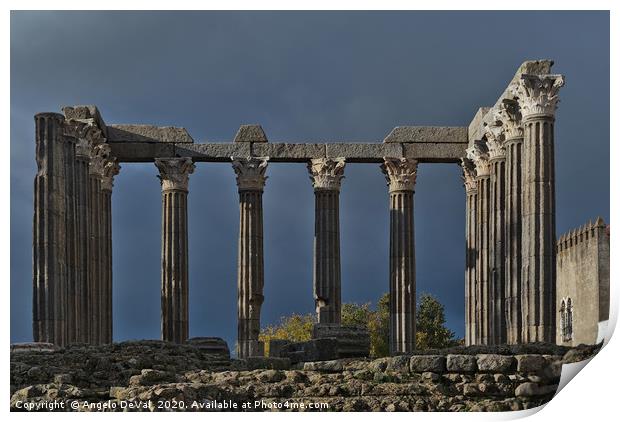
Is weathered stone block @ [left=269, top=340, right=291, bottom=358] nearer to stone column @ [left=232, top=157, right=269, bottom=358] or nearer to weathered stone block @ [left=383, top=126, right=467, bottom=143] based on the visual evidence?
stone column @ [left=232, top=157, right=269, bottom=358]

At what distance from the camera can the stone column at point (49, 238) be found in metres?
36.4

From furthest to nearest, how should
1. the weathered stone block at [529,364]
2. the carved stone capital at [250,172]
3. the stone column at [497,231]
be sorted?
the carved stone capital at [250,172]
the stone column at [497,231]
the weathered stone block at [529,364]

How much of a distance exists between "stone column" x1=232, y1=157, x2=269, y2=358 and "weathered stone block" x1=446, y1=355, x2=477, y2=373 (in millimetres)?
20204

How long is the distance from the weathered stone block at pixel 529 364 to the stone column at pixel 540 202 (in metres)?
8.62

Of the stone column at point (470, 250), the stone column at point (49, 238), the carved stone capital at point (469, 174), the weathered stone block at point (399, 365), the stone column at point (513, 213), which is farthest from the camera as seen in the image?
the carved stone capital at point (469, 174)

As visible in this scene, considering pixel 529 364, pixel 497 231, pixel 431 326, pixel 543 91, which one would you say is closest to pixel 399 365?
pixel 529 364

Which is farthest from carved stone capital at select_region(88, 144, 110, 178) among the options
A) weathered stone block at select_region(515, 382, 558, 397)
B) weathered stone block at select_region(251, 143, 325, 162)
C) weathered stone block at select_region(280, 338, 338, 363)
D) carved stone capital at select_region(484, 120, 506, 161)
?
weathered stone block at select_region(515, 382, 558, 397)

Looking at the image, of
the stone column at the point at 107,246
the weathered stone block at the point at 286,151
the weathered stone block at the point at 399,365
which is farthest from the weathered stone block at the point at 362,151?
the weathered stone block at the point at 399,365

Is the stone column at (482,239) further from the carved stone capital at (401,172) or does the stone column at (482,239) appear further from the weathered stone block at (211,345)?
the weathered stone block at (211,345)

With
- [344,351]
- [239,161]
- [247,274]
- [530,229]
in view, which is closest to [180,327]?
[247,274]

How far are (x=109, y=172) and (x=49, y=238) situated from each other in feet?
37.3

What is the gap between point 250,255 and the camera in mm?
47750

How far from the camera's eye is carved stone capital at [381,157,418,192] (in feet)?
156

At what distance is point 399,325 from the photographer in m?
47.3
